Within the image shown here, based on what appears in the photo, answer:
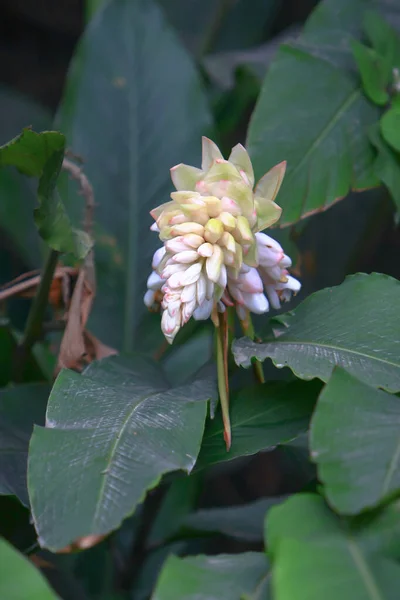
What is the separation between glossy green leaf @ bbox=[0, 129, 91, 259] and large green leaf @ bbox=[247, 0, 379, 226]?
0.28 metres

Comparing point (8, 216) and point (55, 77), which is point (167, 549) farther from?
point (55, 77)

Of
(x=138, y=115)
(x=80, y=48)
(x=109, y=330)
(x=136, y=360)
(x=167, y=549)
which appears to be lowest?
(x=167, y=549)

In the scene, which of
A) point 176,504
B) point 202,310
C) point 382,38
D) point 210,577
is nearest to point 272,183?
point 202,310

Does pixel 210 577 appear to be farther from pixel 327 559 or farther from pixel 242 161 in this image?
pixel 242 161

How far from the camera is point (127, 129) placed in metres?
1.20

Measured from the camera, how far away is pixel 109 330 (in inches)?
44.4

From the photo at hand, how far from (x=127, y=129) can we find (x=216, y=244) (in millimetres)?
623

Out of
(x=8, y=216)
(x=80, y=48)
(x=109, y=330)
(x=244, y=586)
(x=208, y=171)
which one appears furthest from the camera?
(x=8, y=216)

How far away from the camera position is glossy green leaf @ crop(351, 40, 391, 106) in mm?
969

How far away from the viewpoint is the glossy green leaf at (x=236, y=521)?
0.92 m

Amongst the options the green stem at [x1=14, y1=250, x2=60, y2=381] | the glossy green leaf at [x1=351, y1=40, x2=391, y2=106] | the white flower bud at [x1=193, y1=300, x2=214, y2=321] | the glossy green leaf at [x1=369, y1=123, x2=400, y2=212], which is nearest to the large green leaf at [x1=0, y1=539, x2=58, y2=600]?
the white flower bud at [x1=193, y1=300, x2=214, y2=321]

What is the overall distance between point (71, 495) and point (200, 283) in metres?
0.22

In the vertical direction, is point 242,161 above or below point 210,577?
above

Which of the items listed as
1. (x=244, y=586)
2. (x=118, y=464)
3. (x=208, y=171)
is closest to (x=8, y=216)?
(x=208, y=171)
